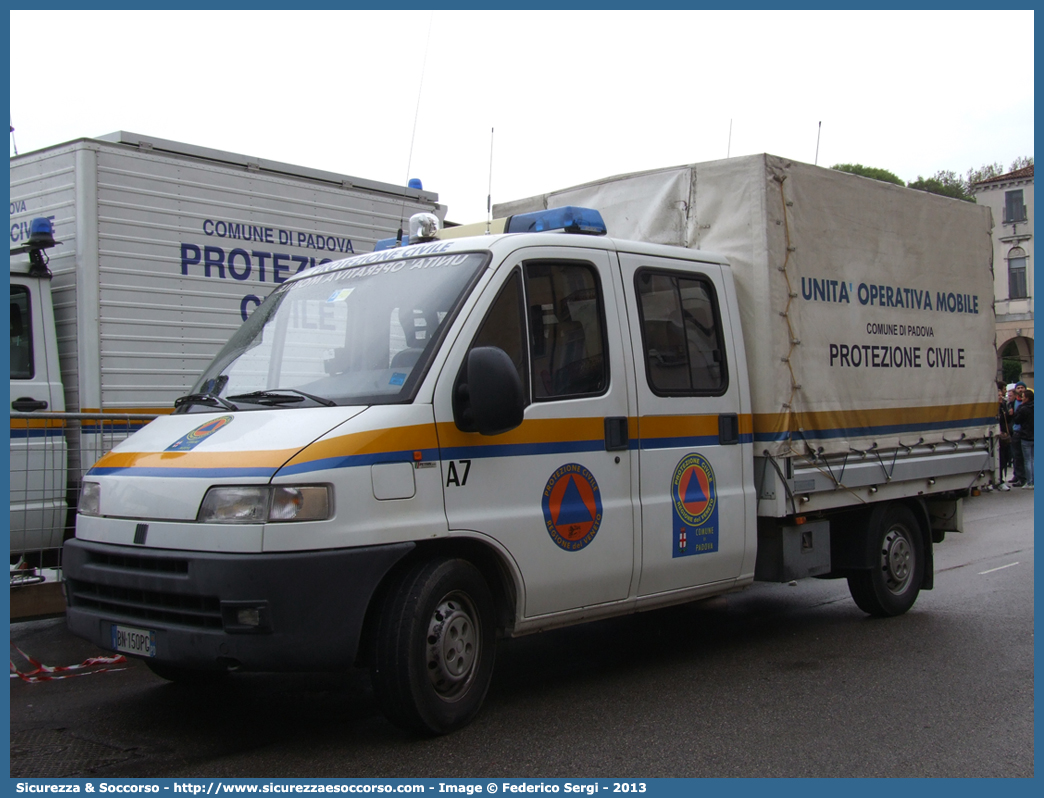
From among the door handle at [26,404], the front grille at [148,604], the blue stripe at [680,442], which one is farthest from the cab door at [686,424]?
the door handle at [26,404]

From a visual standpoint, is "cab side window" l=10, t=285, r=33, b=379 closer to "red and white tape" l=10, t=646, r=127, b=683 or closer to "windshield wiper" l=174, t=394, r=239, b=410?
"red and white tape" l=10, t=646, r=127, b=683

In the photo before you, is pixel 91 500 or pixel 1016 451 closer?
pixel 91 500

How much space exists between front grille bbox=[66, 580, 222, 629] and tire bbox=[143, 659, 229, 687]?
0.67m

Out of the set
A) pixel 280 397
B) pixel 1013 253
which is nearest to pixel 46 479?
pixel 280 397

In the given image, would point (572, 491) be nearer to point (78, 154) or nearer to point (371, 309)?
point (371, 309)

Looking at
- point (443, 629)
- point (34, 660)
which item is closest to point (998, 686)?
point (443, 629)

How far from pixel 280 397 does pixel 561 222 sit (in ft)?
6.80

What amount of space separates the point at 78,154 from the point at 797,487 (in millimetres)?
5579

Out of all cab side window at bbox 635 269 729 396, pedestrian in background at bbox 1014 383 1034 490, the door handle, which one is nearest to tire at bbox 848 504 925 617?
cab side window at bbox 635 269 729 396

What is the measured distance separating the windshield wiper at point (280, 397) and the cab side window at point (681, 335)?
197 centimetres

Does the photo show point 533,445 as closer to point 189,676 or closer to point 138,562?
point 138,562

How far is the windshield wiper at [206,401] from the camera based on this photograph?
5.26 metres

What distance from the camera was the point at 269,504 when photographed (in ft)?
14.7

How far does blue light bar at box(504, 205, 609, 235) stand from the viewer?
620 centimetres
